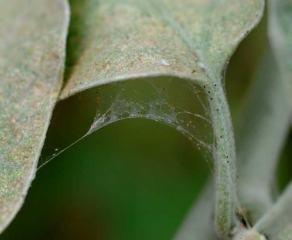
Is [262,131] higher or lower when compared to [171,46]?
lower

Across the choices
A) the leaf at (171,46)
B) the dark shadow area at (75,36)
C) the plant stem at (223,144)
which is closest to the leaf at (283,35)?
the leaf at (171,46)

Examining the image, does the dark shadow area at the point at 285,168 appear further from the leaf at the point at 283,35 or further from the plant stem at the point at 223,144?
the plant stem at the point at 223,144

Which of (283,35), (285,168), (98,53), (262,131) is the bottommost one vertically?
(285,168)

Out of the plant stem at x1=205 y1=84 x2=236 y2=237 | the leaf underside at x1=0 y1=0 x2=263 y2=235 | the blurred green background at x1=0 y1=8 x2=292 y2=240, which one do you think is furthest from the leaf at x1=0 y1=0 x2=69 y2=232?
the blurred green background at x1=0 y1=8 x2=292 y2=240

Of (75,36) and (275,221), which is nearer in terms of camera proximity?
(275,221)

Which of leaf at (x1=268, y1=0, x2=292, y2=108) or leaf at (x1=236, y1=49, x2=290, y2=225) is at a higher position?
leaf at (x1=268, y1=0, x2=292, y2=108)

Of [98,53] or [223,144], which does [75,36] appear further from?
[223,144]

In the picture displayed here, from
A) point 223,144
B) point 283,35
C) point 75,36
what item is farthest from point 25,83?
point 283,35

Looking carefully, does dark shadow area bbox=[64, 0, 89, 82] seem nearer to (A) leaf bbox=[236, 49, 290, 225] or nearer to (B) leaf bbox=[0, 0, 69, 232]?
(B) leaf bbox=[0, 0, 69, 232]
